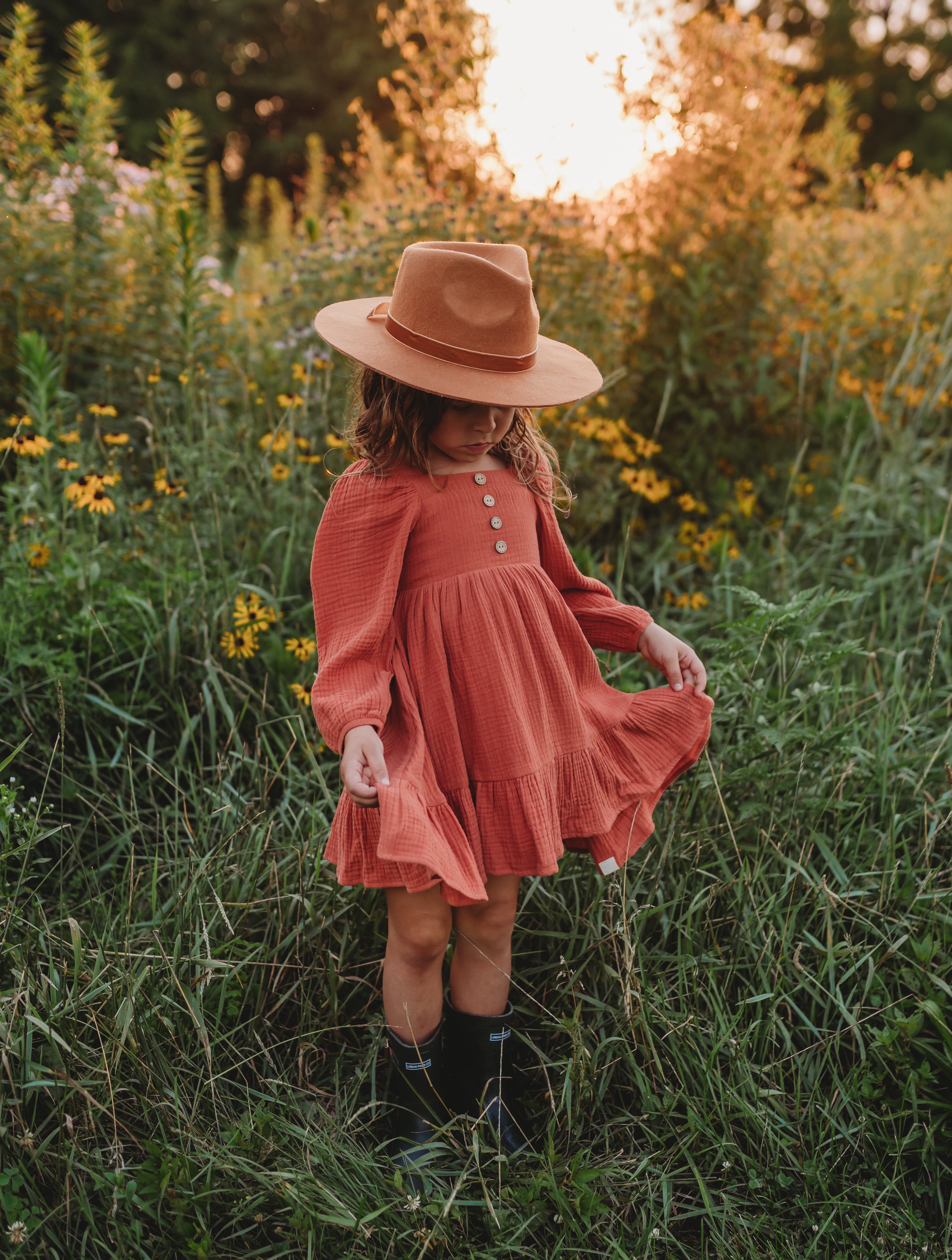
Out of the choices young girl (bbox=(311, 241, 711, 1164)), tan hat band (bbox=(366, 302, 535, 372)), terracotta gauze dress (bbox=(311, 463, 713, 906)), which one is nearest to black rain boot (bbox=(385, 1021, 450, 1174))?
young girl (bbox=(311, 241, 711, 1164))

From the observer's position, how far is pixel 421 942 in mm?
1623

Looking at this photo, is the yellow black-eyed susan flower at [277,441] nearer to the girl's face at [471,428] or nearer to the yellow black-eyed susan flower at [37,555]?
the yellow black-eyed susan flower at [37,555]

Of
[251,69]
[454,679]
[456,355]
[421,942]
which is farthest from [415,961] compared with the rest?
[251,69]

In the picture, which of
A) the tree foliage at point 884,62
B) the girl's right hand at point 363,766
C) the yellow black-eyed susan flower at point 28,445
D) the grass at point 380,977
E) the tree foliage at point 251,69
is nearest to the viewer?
the girl's right hand at point 363,766

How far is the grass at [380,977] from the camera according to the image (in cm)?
153

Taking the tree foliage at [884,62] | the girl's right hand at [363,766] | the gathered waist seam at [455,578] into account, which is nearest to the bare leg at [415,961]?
the girl's right hand at [363,766]

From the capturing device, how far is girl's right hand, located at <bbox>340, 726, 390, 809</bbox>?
4.58 feet

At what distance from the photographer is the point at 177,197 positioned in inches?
135

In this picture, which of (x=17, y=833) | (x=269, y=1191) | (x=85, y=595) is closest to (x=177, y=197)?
(x=85, y=595)

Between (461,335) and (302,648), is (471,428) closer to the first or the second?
(461,335)

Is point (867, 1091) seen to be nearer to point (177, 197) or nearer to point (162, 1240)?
point (162, 1240)

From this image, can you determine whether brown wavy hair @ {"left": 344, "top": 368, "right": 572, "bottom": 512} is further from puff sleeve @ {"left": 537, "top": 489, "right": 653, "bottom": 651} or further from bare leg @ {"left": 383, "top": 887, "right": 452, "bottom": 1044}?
bare leg @ {"left": 383, "top": 887, "right": 452, "bottom": 1044}

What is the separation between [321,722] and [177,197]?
2.85 m

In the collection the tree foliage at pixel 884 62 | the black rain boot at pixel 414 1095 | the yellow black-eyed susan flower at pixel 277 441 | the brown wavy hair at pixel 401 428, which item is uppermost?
the tree foliage at pixel 884 62
